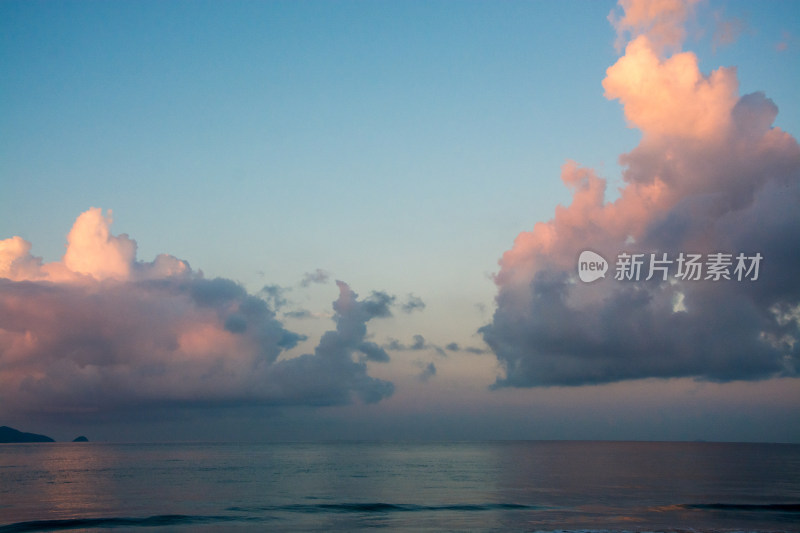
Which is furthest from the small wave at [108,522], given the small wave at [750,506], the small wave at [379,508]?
the small wave at [750,506]

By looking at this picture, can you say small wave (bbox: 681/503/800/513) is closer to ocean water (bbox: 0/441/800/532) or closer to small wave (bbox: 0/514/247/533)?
ocean water (bbox: 0/441/800/532)

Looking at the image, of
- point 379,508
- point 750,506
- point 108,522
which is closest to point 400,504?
point 379,508

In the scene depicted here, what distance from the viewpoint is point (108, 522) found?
164ft

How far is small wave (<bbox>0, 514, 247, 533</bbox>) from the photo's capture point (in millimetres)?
47938

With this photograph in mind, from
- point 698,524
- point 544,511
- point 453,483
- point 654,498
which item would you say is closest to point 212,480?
point 453,483

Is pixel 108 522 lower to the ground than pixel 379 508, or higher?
lower

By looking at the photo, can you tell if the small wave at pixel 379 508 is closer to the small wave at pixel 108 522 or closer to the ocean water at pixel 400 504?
the ocean water at pixel 400 504

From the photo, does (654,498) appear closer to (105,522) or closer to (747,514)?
(747,514)

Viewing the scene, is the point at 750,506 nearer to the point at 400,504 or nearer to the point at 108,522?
the point at 400,504

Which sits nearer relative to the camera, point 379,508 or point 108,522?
point 108,522

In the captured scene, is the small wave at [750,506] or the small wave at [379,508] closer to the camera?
the small wave at [379,508]

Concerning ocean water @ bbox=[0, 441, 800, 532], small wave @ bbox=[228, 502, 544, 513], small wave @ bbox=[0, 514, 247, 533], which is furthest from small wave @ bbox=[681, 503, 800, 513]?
small wave @ bbox=[0, 514, 247, 533]

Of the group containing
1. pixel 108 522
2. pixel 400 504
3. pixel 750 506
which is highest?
pixel 750 506

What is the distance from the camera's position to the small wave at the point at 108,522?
47.9 metres
